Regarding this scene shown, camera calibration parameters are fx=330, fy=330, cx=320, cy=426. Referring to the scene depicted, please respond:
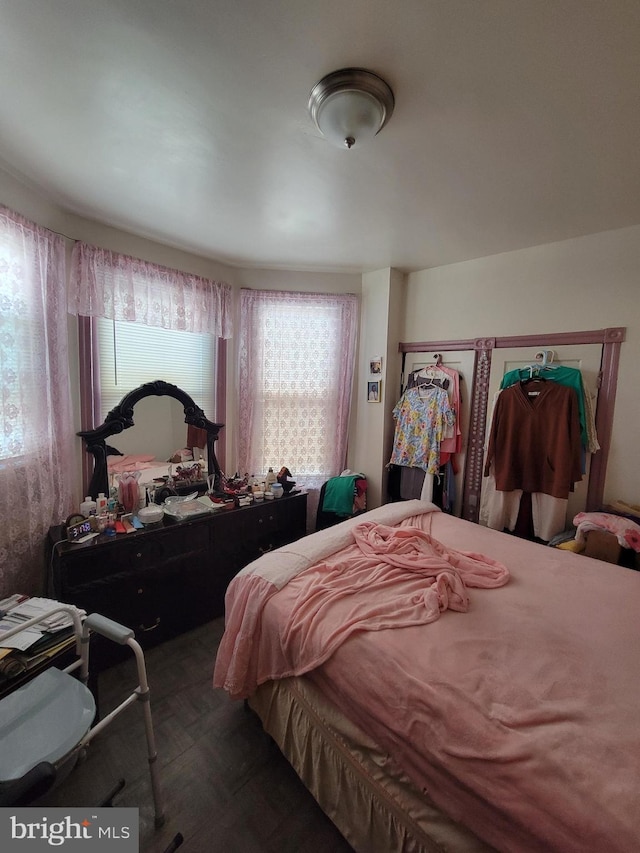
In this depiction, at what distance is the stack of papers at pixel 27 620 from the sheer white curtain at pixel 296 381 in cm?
160

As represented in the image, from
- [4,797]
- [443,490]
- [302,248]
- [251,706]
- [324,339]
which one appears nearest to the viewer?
[4,797]

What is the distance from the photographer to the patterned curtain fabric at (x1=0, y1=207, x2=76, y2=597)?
5.22 feet

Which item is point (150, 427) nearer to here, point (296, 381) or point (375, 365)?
point (296, 381)

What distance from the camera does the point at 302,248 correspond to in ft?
8.02

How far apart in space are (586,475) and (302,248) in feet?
8.18

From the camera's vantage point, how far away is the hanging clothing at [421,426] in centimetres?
264

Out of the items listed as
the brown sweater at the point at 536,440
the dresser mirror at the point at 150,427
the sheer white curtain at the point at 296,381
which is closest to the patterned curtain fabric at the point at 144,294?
the sheer white curtain at the point at 296,381

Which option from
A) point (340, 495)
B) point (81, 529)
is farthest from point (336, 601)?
point (340, 495)

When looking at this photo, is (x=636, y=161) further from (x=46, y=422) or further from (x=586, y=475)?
(x=46, y=422)

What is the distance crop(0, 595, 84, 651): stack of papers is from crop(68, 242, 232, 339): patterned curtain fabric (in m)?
1.53

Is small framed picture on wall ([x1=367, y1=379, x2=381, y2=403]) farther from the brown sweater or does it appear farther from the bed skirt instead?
the bed skirt

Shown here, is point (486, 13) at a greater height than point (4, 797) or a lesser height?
greater

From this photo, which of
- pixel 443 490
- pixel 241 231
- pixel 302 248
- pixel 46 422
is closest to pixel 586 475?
pixel 443 490

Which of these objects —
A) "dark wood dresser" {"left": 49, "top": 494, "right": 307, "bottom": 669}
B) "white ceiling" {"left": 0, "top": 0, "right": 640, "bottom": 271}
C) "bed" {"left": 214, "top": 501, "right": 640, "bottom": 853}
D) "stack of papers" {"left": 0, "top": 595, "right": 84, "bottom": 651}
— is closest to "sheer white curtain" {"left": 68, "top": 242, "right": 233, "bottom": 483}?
"white ceiling" {"left": 0, "top": 0, "right": 640, "bottom": 271}
